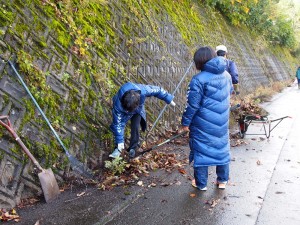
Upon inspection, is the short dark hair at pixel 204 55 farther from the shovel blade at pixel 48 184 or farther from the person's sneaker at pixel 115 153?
the shovel blade at pixel 48 184

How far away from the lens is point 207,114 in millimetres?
4684

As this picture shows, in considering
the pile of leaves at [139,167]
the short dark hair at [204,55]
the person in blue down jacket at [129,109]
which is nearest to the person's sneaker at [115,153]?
the person in blue down jacket at [129,109]

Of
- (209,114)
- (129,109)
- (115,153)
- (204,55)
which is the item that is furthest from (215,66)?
(115,153)

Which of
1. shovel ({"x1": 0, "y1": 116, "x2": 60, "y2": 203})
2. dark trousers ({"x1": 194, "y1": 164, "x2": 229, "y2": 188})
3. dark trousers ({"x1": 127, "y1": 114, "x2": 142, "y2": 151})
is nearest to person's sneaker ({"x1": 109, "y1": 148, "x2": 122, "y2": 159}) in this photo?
dark trousers ({"x1": 127, "y1": 114, "x2": 142, "y2": 151})

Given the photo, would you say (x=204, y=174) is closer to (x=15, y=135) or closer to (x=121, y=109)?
(x=121, y=109)

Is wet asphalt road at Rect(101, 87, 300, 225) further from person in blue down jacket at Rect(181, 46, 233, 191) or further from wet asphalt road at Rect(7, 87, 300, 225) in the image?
person in blue down jacket at Rect(181, 46, 233, 191)

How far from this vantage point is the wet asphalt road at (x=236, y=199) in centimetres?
408

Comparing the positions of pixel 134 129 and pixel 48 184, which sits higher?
pixel 134 129

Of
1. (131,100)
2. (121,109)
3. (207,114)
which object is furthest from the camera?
(121,109)

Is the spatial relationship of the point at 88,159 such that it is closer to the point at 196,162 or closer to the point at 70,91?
the point at 70,91

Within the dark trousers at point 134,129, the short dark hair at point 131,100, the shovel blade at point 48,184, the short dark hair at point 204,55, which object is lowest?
the shovel blade at point 48,184

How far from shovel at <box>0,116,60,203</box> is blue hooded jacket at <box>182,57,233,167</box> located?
1.93m

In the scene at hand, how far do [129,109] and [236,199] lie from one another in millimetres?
2037

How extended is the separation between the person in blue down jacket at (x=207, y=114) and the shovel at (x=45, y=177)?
1926 mm
